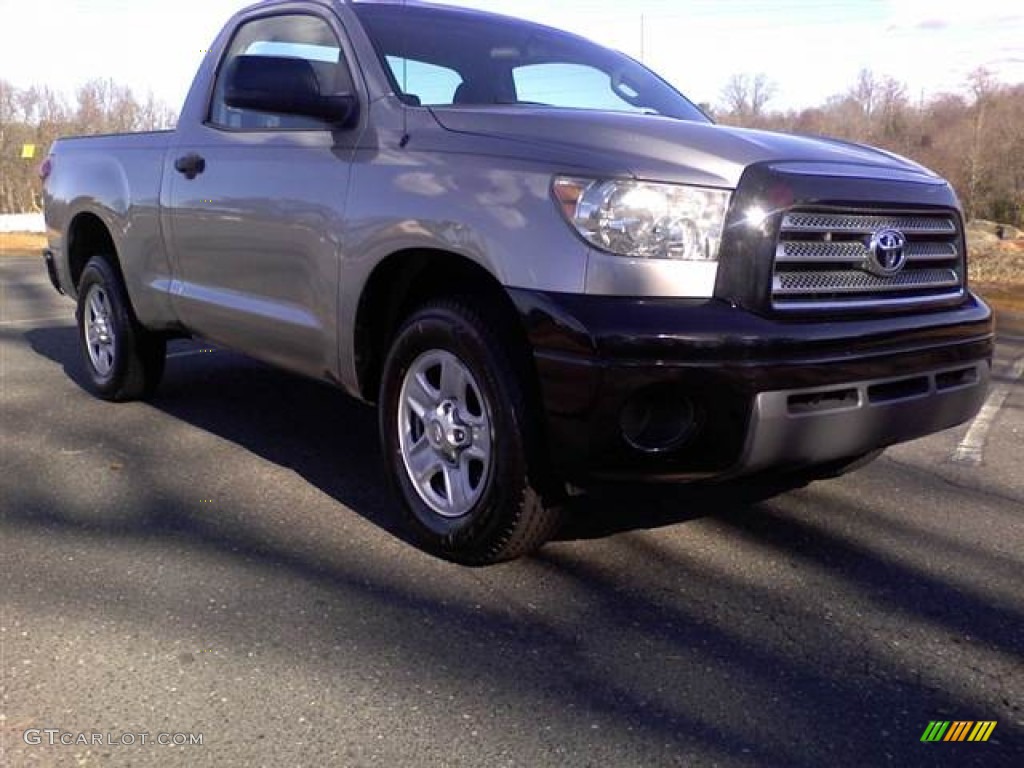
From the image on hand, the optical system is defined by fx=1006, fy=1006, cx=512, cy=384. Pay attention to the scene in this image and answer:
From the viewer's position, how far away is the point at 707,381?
2822 millimetres

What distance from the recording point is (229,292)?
175 inches

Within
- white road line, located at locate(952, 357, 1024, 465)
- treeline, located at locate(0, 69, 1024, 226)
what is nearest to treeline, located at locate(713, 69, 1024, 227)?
treeline, located at locate(0, 69, 1024, 226)

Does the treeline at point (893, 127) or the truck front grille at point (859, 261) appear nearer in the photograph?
the truck front grille at point (859, 261)

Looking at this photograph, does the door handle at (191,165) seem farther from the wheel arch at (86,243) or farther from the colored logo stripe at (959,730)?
the colored logo stripe at (959,730)

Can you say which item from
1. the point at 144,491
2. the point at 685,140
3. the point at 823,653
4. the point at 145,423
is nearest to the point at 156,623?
the point at 144,491

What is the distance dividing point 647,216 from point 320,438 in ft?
8.58

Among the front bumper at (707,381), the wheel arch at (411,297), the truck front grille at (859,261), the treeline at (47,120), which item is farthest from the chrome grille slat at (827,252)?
the treeline at (47,120)

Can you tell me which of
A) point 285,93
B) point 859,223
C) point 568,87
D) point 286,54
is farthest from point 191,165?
point 859,223

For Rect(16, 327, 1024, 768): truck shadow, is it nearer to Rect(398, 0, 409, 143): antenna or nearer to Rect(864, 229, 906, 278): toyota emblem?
Rect(864, 229, 906, 278): toyota emblem

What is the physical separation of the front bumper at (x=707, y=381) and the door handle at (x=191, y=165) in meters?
2.19

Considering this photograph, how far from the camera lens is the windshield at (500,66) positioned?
392 cm

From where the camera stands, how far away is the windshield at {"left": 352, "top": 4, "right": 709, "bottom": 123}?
3.92 m

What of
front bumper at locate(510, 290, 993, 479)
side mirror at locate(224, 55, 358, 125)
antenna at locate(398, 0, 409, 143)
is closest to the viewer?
front bumper at locate(510, 290, 993, 479)

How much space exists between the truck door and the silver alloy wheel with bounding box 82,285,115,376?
0.98 m
